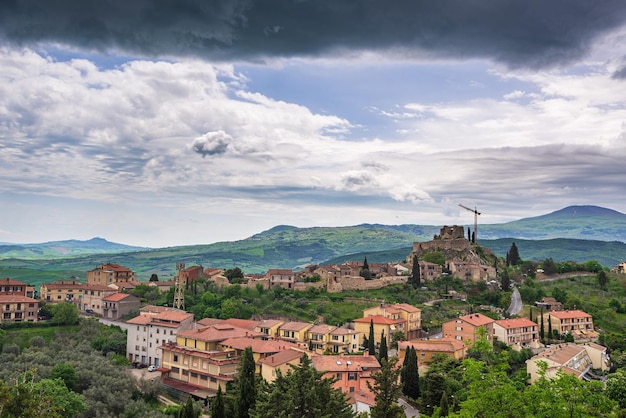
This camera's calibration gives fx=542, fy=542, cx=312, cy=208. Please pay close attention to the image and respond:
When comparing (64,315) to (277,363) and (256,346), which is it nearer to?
(256,346)

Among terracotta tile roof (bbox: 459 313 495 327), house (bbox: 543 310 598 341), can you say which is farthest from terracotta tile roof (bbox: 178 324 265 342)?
house (bbox: 543 310 598 341)

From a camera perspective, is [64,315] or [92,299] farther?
[92,299]

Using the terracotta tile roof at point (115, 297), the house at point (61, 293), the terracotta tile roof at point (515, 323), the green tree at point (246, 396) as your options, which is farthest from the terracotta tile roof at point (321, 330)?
the house at point (61, 293)

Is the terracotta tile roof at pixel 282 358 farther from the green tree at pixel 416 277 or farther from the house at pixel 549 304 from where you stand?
the house at pixel 549 304

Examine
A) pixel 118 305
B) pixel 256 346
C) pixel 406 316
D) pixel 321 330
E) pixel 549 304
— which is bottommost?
pixel 256 346

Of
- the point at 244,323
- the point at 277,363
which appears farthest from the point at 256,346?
the point at 244,323

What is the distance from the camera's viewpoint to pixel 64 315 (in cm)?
7500

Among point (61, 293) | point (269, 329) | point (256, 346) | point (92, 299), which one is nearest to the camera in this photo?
point (256, 346)

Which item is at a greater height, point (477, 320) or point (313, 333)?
point (477, 320)

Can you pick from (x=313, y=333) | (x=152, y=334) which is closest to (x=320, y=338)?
(x=313, y=333)

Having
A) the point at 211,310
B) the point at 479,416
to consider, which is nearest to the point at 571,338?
the point at 211,310

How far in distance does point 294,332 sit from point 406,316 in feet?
57.2

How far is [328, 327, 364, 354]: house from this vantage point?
69.6m

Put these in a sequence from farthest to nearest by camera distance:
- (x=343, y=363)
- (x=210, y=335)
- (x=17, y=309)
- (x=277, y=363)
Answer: (x=17, y=309) < (x=210, y=335) < (x=343, y=363) < (x=277, y=363)
